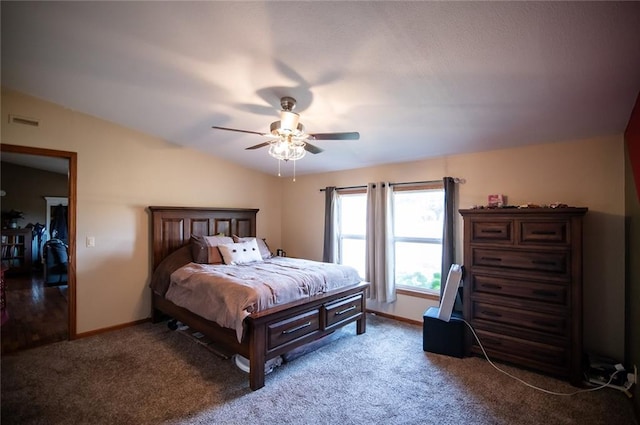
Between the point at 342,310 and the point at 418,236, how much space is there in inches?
60.5

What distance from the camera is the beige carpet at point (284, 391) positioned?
2158 millimetres

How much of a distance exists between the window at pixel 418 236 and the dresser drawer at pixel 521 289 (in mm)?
819

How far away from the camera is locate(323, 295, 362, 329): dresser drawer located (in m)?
3.23

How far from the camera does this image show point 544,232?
2730 mm

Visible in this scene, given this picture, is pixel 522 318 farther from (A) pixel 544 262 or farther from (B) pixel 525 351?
(A) pixel 544 262

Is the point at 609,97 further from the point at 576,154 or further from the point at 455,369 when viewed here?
the point at 455,369

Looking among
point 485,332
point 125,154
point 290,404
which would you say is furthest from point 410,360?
point 125,154

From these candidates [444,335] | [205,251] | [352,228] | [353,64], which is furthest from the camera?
[352,228]

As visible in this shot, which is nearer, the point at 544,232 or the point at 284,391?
the point at 284,391

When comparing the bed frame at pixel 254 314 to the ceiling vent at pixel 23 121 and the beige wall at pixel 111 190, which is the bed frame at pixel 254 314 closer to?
the beige wall at pixel 111 190

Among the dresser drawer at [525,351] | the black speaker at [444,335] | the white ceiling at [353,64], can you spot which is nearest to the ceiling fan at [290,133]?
the white ceiling at [353,64]

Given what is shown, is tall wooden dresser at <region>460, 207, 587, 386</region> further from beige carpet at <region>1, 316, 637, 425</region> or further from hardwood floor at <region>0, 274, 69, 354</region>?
hardwood floor at <region>0, 274, 69, 354</region>

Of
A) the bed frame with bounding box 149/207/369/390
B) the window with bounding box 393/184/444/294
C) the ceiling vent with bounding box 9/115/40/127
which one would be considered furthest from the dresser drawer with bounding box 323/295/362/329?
the ceiling vent with bounding box 9/115/40/127

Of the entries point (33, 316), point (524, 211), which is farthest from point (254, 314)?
point (33, 316)
